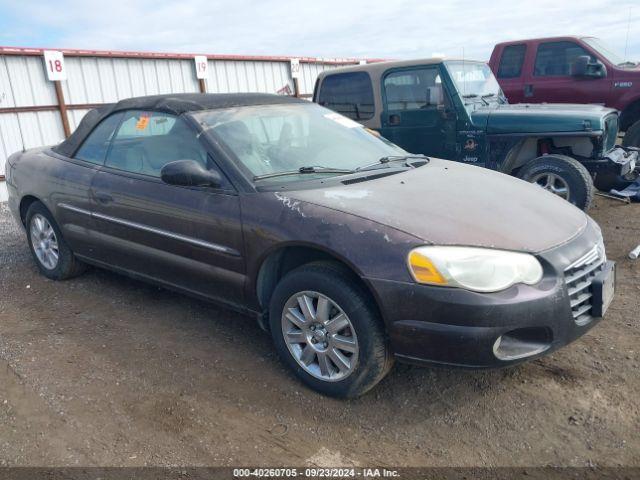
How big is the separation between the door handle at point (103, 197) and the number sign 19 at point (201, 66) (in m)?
9.37

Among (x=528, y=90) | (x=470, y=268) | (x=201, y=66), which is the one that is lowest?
(x=470, y=268)

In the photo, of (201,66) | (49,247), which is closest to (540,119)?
(49,247)

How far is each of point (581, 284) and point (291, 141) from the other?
6.42ft

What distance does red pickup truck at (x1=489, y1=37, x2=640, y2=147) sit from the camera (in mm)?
8648

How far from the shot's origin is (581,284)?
278 cm

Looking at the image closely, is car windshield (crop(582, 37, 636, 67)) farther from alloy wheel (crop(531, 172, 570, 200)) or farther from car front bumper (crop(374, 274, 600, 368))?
car front bumper (crop(374, 274, 600, 368))

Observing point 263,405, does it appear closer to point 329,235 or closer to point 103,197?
point 329,235

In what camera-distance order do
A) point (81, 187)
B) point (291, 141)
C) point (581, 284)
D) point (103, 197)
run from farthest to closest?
point (81, 187) < point (103, 197) < point (291, 141) < point (581, 284)

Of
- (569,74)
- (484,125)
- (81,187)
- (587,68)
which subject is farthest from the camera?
(569,74)

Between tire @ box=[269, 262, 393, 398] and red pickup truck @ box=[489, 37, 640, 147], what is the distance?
24.6 ft

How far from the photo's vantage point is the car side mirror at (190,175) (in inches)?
128

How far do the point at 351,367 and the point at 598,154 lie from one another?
469 cm

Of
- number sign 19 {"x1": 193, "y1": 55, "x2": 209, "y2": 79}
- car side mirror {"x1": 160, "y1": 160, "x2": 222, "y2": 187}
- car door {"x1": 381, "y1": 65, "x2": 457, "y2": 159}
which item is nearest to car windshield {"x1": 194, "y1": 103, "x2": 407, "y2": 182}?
car side mirror {"x1": 160, "y1": 160, "x2": 222, "y2": 187}

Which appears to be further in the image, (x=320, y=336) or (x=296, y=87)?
(x=296, y=87)
